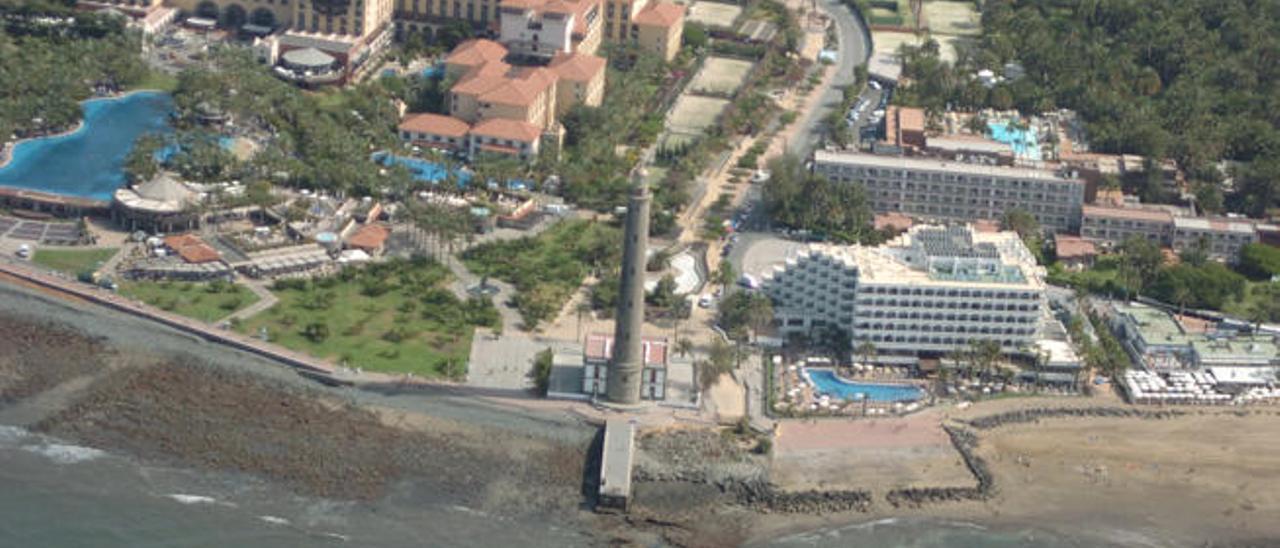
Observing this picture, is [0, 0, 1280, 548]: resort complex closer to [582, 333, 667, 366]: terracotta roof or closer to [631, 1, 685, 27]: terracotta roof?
[582, 333, 667, 366]: terracotta roof

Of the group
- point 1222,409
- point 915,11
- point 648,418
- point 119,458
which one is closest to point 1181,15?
point 915,11

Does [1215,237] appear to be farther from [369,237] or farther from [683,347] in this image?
[369,237]

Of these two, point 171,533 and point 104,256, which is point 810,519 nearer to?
point 171,533

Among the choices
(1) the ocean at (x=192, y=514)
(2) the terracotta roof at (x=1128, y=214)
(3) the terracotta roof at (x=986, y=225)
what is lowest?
(1) the ocean at (x=192, y=514)

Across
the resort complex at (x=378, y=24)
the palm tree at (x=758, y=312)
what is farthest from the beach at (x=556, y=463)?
the resort complex at (x=378, y=24)

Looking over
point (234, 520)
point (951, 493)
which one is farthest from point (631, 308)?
point (234, 520)

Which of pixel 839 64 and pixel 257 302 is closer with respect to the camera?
pixel 257 302

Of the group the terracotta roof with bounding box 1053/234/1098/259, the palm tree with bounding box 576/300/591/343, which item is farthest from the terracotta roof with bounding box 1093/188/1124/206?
the palm tree with bounding box 576/300/591/343

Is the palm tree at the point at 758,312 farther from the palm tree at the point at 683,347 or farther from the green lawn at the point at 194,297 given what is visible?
the green lawn at the point at 194,297
